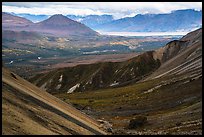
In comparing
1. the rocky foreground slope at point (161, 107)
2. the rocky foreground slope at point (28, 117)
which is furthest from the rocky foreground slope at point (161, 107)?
the rocky foreground slope at point (28, 117)

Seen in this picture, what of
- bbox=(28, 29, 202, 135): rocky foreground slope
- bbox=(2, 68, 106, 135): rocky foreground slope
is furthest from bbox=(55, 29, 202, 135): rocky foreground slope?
bbox=(2, 68, 106, 135): rocky foreground slope

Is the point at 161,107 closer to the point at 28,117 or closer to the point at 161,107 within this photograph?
the point at 161,107

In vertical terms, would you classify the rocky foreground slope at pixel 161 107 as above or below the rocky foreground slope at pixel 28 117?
below

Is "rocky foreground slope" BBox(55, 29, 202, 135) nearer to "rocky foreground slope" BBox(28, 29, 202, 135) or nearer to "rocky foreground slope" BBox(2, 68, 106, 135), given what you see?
"rocky foreground slope" BBox(28, 29, 202, 135)

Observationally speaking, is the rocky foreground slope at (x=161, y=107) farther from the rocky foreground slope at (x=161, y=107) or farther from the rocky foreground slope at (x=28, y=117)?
the rocky foreground slope at (x=28, y=117)

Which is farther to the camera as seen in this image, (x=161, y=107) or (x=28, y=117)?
(x=161, y=107)

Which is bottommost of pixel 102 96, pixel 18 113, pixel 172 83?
pixel 102 96

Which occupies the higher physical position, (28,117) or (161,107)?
(28,117)

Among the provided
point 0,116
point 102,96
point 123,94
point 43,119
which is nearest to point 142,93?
point 123,94

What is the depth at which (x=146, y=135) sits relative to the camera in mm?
64812

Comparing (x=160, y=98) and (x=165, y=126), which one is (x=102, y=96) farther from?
(x=165, y=126)

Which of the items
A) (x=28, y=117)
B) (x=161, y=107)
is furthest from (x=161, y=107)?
(x=28, y=117)

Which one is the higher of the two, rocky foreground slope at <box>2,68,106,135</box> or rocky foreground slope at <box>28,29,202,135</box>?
rocky foreground slope at <box>2,68,106,135</box>

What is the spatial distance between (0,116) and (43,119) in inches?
457
